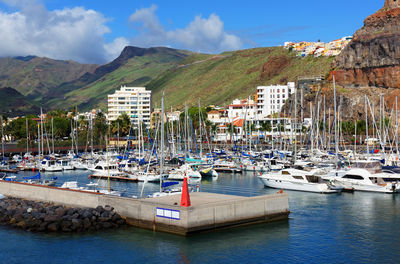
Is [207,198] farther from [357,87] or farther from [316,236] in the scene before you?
[357,87]

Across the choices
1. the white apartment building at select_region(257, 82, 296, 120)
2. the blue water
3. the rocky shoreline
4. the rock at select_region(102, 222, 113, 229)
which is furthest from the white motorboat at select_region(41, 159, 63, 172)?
the white apartment building at select_region(257, 82, 296, 120)

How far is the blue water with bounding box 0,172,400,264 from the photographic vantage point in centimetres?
3069

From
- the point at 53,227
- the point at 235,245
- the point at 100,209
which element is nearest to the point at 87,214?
the point at 100,209

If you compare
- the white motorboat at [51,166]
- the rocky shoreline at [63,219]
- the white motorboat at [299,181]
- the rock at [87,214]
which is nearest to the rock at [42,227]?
the rocky shoreline at [63,219]

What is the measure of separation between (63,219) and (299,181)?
97.1 feet

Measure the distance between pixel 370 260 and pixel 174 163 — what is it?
53.1 meters

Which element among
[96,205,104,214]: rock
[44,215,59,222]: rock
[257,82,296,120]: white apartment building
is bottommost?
[44,215,59,222]: rock

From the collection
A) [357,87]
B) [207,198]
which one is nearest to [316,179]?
[207,198]

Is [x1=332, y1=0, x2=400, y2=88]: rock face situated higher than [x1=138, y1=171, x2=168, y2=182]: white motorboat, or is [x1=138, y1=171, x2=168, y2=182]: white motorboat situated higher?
[x1=332, y1=0, x2=400, y2=88]: rock face

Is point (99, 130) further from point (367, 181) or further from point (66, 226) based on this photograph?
point (66, 226)

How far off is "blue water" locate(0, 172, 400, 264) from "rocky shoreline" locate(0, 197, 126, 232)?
79 cm

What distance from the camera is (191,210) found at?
3269 cm

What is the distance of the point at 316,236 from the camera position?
117ft

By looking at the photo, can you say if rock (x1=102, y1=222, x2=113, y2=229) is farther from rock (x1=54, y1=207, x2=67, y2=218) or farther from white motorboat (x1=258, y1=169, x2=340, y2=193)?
white motorboat (x1=258, y1=169, x2=340, y2=193)
